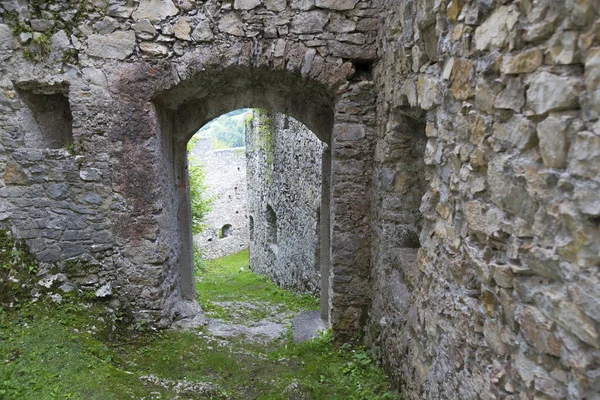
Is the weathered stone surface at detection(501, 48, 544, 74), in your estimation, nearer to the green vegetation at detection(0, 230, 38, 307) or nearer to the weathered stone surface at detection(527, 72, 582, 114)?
the weathered stone surface at detection(527, 72, 582, 114)

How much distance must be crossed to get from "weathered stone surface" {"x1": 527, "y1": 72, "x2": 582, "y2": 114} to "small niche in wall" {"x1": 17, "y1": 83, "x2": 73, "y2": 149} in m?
3.90

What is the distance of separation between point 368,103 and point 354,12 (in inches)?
31.3

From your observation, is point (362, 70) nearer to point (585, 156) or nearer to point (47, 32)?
point (47, 32)

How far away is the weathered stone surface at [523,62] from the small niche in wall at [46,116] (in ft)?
12.4

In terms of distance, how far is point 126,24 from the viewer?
3.76 meters

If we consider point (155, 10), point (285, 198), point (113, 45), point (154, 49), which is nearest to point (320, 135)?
point (154, 49)

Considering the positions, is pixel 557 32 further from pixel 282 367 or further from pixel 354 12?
pixel 282 367

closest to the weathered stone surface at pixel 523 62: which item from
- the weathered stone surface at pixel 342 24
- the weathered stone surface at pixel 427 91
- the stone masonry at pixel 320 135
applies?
the stone masonry at pixel 320 135

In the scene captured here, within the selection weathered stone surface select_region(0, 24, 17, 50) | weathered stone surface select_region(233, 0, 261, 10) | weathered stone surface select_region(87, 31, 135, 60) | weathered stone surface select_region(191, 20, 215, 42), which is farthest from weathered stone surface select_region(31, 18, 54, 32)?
weathered stone surface select_region(233, 0, 261, 10)

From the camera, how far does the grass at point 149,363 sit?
3.10m

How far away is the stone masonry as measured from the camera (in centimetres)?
194

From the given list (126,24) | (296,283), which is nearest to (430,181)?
(126,24)

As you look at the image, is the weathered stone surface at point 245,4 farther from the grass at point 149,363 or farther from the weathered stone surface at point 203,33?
the grass at point 149,363

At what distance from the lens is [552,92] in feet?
4.22
